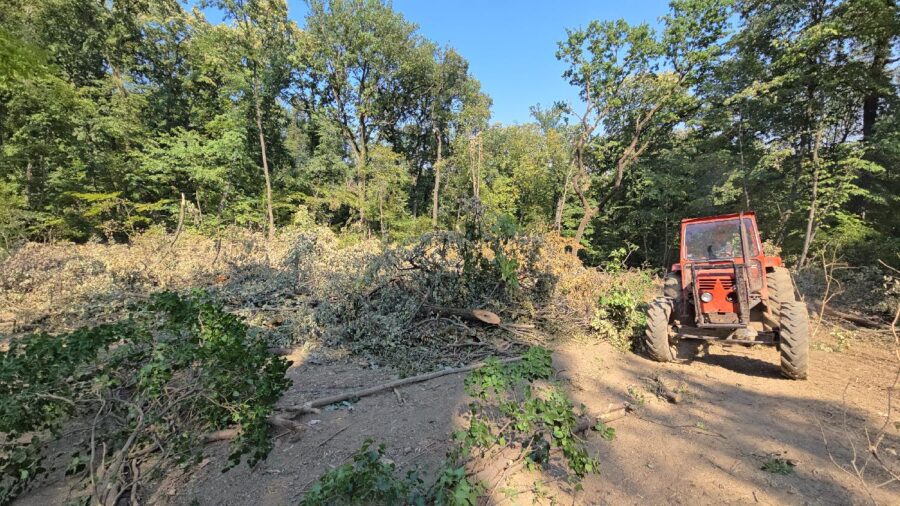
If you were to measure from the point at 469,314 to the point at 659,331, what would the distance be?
279 centimetres

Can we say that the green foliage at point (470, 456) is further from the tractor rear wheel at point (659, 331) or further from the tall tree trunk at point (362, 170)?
the tall tree trunk at point (362, 170)

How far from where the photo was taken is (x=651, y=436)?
11.3 ft

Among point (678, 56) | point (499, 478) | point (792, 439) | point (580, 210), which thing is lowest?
point (792, 439)

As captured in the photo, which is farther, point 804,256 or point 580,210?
point 580,210

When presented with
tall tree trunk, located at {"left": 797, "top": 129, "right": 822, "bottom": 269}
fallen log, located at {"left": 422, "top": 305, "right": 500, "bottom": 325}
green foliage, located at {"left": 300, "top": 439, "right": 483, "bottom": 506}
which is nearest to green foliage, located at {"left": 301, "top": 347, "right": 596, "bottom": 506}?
green foliage, located at {"left": 300, "top": 439, "right": 483, "bottom": 506}

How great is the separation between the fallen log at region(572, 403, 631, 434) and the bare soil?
105 millimetres

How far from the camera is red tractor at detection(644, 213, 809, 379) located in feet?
15.2

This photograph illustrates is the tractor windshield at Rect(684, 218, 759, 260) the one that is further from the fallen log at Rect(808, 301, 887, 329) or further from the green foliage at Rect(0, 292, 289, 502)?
the green foliage at Rect(0, 292, 289, 502)

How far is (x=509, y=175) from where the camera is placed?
87.9 feet

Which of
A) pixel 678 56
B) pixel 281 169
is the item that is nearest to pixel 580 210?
pixel 678 56

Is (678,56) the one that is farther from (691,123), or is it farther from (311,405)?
(311,405)

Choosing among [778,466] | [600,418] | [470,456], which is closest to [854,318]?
[778,466]

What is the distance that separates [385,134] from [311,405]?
24.1 meters

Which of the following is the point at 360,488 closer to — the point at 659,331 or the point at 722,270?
the point at 659,331
